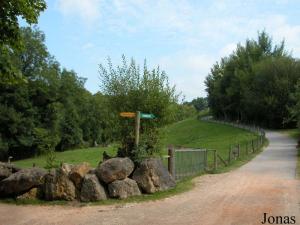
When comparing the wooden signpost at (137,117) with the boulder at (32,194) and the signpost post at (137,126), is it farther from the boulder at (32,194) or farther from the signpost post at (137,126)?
the boulder at (32,194)

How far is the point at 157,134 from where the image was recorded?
1666 cm

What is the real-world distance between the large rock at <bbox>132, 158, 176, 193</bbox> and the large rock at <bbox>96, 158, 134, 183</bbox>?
542mm

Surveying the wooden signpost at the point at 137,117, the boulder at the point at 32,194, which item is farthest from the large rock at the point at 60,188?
the wooden signpost at the point at 137,117

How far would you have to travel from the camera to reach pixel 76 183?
45.6 feet

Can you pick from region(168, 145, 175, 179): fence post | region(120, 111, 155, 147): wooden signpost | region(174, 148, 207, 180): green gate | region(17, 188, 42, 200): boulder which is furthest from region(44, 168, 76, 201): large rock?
region(174, 148, 207, 180): green gate

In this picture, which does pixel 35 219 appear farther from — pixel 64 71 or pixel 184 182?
pixel 64 71

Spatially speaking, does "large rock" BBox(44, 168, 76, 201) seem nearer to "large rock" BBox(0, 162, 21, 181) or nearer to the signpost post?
"large rock" BBox(0, 162, 21, 181)

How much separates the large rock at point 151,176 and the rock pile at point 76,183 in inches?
1.8

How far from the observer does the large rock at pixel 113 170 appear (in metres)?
14.0

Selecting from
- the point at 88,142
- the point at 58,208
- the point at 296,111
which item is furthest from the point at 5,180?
the point at 88,142

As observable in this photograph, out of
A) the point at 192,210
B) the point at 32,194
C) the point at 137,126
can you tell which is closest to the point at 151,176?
the point at 137,126

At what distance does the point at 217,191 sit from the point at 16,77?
7.76m

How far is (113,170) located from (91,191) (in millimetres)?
927

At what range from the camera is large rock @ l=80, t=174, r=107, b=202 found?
13609mm
